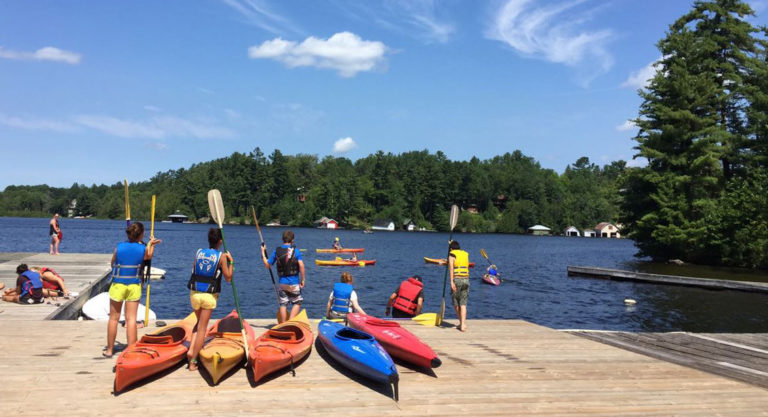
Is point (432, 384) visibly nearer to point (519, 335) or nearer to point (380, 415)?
point (380, 415)

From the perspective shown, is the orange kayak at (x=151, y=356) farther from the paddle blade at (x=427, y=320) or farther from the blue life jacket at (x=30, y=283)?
the blue life jacket at (x=30, y=283)

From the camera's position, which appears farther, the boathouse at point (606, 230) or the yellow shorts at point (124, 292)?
the boathouse at point (606, 230)

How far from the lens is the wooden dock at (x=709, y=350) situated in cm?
960

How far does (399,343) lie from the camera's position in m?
8.72

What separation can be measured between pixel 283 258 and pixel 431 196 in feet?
489

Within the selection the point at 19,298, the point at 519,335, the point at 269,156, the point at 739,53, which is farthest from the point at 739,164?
the point at 269,156

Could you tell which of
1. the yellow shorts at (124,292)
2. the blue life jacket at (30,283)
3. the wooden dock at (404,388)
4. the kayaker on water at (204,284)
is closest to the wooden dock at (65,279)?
the blue life jacket at (30,283)

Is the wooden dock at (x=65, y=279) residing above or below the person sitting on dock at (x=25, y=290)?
below

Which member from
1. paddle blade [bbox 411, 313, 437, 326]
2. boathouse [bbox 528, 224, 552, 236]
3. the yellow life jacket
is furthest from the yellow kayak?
boathouse [bbox 528, 224, 552, 236]

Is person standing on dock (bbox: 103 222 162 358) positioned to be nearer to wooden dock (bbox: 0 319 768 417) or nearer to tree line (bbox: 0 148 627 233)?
wooden dock (bbox: 0 319 768 417)

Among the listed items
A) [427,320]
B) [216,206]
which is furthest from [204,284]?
[427,320]

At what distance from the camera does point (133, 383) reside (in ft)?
23.4

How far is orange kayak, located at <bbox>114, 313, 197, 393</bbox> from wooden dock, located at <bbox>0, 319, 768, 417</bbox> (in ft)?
0.54

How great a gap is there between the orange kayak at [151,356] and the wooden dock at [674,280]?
32.5 m
